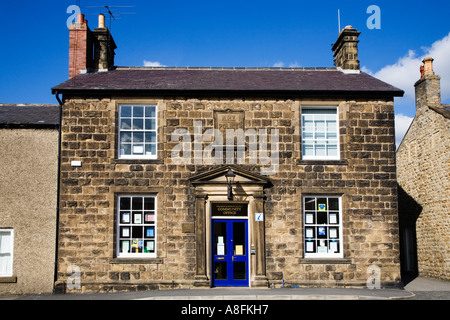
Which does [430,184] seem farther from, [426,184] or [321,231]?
[321,231]

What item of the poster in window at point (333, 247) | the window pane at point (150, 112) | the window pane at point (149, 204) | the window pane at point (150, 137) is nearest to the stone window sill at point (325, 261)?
the poster in window at point (333, 247)

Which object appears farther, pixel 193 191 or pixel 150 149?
pixel 150 149

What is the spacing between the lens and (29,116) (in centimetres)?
1459

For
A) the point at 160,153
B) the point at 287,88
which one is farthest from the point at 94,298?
the point at 287,88

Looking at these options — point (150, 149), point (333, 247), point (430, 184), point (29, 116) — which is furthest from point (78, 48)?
point (430, 184)

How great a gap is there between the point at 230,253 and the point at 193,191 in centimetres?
219

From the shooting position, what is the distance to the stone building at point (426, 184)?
16.3m

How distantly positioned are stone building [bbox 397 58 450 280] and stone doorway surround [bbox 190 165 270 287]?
743 centimetres

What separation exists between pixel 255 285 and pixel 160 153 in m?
4.89

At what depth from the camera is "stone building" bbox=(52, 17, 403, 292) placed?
13258 mm

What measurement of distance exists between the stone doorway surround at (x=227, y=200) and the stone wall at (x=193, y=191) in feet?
0.75

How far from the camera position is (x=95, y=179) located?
13.5 metres

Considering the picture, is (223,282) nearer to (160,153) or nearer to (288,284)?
(288,284)

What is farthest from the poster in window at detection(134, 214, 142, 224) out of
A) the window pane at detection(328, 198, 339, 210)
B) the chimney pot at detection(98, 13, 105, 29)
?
the chimney pot at detection(98, 13, 105, 29)
